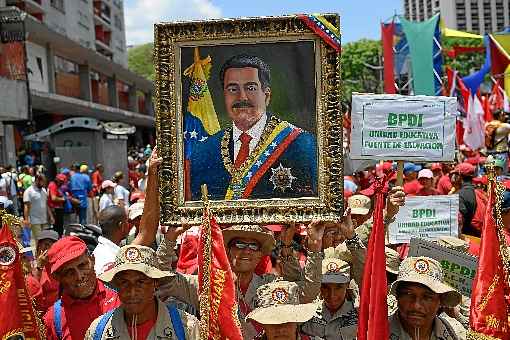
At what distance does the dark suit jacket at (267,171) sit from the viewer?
12.8ft

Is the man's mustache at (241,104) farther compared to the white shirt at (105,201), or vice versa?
the white shirt at (105,201)

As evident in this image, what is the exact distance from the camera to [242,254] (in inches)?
169

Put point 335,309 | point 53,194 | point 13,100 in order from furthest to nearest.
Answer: point 13,100 < point 53,194 < point 335,309

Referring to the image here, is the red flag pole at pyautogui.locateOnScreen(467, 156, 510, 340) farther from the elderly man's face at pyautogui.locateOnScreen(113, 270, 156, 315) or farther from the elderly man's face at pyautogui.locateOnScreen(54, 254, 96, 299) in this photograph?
the elderly man's face at pyautogui.locateOnScreen(54, 254, 96, 299)

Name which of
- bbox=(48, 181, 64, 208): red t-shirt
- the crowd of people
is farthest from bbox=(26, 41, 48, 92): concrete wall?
the crowd of people

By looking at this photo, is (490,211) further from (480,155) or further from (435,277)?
(480,155)

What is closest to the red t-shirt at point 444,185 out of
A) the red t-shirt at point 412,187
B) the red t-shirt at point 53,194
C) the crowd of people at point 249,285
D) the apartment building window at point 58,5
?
the red t-shirt at point 412,187

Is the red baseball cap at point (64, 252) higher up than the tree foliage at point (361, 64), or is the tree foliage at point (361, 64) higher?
the tree foliage at point (361, 64)

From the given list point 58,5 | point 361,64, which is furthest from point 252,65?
point 361,64

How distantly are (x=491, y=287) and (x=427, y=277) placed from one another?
0.37 m

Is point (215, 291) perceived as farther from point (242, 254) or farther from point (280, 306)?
point (242, 254)

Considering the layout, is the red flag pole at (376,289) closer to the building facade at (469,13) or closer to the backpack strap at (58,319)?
the backpack strap at (58,319)

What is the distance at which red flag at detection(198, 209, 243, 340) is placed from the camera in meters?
3.51

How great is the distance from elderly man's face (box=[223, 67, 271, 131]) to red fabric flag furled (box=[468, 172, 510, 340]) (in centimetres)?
133
